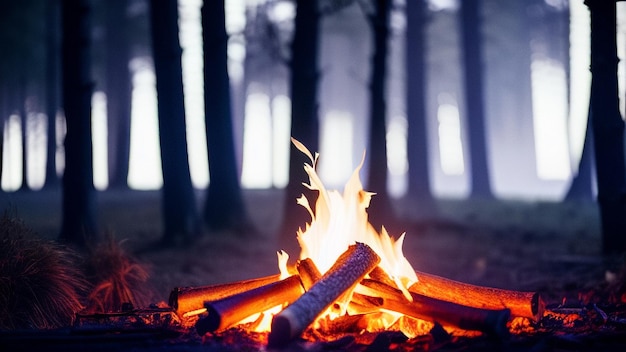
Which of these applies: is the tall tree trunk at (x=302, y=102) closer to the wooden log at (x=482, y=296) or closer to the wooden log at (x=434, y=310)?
the wooden log at (x=482, y=296)

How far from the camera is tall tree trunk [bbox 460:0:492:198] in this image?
22.2 m

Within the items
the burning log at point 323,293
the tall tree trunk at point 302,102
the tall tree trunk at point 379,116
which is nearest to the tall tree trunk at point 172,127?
the tall tree trunk at point 302,102

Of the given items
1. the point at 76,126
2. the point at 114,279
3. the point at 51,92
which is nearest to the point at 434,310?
the point at 114,279

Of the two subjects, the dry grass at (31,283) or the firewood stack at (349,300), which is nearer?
the firewood stack at (349,300)

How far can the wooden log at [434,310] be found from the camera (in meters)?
4.12

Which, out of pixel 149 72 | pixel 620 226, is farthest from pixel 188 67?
pixel 620 226

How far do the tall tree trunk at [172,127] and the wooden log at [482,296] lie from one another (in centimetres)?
680

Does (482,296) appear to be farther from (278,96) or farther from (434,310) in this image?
(278,96)

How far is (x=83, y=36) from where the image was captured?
1079cm

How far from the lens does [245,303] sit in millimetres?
4402

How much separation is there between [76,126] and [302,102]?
402 cm

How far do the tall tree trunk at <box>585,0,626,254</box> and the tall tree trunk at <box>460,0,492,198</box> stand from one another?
13636 millimetres

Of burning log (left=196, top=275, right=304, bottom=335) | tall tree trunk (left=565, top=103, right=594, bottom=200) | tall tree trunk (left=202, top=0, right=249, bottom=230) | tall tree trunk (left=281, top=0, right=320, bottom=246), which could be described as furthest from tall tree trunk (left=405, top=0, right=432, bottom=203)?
burning log (left=196, top=275, right=304, bottom=335)

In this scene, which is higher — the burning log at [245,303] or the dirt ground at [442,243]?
the burning log at [245,303]
